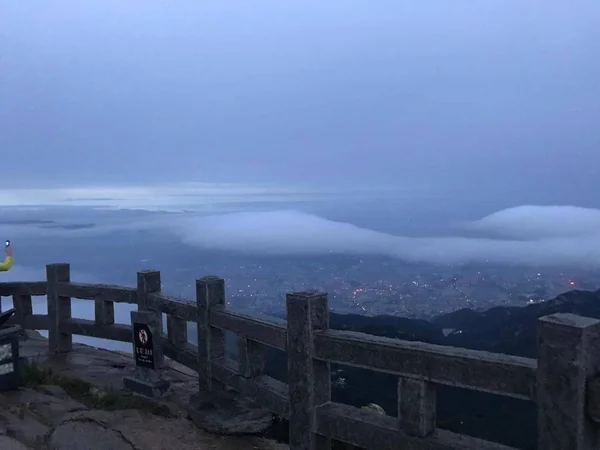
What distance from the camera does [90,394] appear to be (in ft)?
28.1

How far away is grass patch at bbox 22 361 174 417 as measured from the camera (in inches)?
317

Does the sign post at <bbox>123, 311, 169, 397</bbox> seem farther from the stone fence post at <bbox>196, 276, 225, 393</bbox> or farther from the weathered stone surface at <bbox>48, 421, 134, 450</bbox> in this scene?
the weathered stone surface at <bbox>48, 421, 134, 450</bbox>

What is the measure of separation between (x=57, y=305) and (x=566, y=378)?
9.64 m

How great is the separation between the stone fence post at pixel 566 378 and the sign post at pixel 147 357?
591cm

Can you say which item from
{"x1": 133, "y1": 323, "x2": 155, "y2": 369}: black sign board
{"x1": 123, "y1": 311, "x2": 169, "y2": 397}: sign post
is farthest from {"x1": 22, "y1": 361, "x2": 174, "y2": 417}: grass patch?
{"x1": 133, "y1": 323, "x2": 155, "y2": 369}: black sign board

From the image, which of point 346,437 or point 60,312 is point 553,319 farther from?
point 60,312

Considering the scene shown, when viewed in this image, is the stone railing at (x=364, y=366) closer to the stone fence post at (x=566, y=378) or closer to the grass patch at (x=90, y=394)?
the stone fence post at (x=566, y=378)

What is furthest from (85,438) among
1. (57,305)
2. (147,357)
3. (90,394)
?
(57,305)

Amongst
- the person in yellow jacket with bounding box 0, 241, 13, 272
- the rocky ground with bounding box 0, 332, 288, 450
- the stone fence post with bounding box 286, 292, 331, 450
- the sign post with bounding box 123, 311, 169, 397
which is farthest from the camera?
the person in yellow jacket with bounding box 0, 241, 13, 272

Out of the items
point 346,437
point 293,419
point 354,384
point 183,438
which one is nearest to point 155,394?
point 183,438

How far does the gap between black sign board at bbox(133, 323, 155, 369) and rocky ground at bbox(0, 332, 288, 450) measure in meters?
0.52

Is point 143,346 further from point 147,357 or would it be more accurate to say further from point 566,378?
point 566,378

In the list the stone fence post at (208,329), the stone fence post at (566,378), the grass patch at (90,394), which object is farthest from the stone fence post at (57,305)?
the stone fence post at (566,378)


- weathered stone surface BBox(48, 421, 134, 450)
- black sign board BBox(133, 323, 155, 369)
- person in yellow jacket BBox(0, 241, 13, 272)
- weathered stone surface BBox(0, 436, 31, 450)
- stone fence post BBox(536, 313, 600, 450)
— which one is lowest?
weathered stone surface BBox(48, 421, 134, 450)
